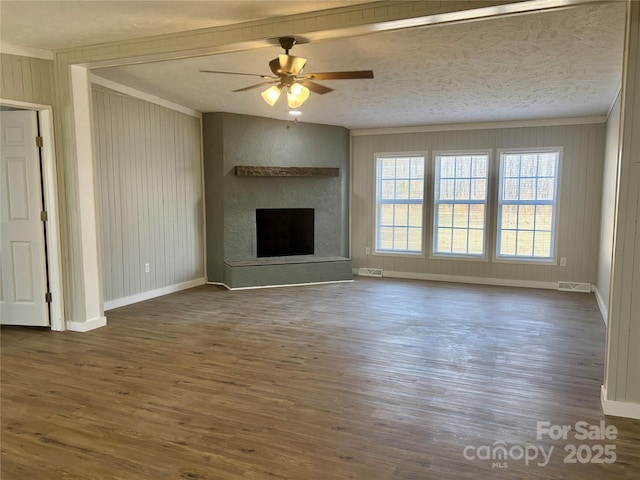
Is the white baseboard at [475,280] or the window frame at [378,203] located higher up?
the window frame at [378,203]

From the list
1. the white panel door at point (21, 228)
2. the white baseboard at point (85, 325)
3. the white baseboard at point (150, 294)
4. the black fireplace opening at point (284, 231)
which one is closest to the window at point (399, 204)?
the black fireplace opening at point (284, 231)

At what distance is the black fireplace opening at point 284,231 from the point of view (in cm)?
672

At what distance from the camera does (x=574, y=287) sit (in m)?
6.32

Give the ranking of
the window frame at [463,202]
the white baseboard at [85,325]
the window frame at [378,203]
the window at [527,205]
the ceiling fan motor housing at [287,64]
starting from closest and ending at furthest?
the ceiling fan motor housing at [287,64] < the white baseboard at [85,325] < the window at [527,205] < the window frame at [463,202] < the window frame at [378,203]

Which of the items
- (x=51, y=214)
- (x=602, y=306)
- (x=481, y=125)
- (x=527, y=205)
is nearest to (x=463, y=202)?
(x=527, y=205)

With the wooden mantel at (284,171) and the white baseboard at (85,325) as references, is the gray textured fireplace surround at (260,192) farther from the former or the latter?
the white baseboard at (85,325)

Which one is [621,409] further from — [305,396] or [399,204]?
[399,204]

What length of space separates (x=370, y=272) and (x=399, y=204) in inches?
50.1

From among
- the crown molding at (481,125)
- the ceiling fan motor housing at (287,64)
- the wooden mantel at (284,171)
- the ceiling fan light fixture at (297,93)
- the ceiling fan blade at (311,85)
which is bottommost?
the wooden mantel at (284,171)

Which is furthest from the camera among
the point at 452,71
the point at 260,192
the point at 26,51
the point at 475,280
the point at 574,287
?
the point at 475,280

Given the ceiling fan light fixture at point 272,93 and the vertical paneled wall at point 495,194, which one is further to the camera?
the vertical paneled wall at point 495,194

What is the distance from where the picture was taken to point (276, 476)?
6.72 ft

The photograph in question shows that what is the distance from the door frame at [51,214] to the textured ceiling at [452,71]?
0.82 meters

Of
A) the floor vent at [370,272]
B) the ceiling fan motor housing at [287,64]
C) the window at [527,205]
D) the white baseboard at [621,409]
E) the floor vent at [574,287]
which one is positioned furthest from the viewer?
the floor vent at [370,272]
